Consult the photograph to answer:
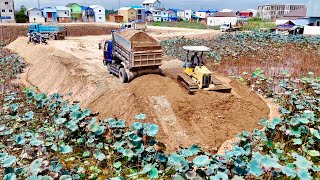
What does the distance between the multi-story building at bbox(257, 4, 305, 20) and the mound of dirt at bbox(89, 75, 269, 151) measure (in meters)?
86.1

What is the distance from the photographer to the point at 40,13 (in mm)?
62000

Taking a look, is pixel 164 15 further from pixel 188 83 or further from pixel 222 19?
pixel 188 83

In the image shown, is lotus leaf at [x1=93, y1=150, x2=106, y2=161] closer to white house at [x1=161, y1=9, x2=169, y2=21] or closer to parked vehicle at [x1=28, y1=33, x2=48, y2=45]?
parked vehicle at [x1=28, y1=33, x2=48, y2=45]

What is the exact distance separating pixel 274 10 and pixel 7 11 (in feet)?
259

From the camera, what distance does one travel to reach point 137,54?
11625 mm

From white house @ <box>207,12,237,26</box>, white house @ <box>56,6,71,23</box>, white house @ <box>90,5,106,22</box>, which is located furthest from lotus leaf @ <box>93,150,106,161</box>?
white house @ <box>90,5,106,22</box>

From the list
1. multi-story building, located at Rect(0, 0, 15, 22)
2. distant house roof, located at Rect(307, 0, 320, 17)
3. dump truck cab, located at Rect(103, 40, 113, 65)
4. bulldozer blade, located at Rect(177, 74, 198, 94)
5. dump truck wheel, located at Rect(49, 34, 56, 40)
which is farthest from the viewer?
multi-story building, located at Rect(0, 0, 15, 22)

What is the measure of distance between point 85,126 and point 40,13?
63.2 m

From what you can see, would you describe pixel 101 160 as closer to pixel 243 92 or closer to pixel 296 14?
pixel 243 92

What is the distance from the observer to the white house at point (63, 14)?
64.7 metres

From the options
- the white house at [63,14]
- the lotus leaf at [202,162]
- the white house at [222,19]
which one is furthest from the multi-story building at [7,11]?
the lotus leaf at [202,162]

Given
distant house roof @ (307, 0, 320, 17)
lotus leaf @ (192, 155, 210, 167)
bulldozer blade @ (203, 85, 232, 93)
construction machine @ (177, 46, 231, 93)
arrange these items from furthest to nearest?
distant house roof @ (307, 0, 320, 17)
bulldozer blade @ (203, 85, 232, 93)
construction machine @ (177, 46, 231, 93)
lotus leaf @ (192, 155, 210, 167)

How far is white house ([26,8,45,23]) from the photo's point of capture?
6087 centimetres

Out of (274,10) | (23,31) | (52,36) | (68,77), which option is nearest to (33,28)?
(52,36)
